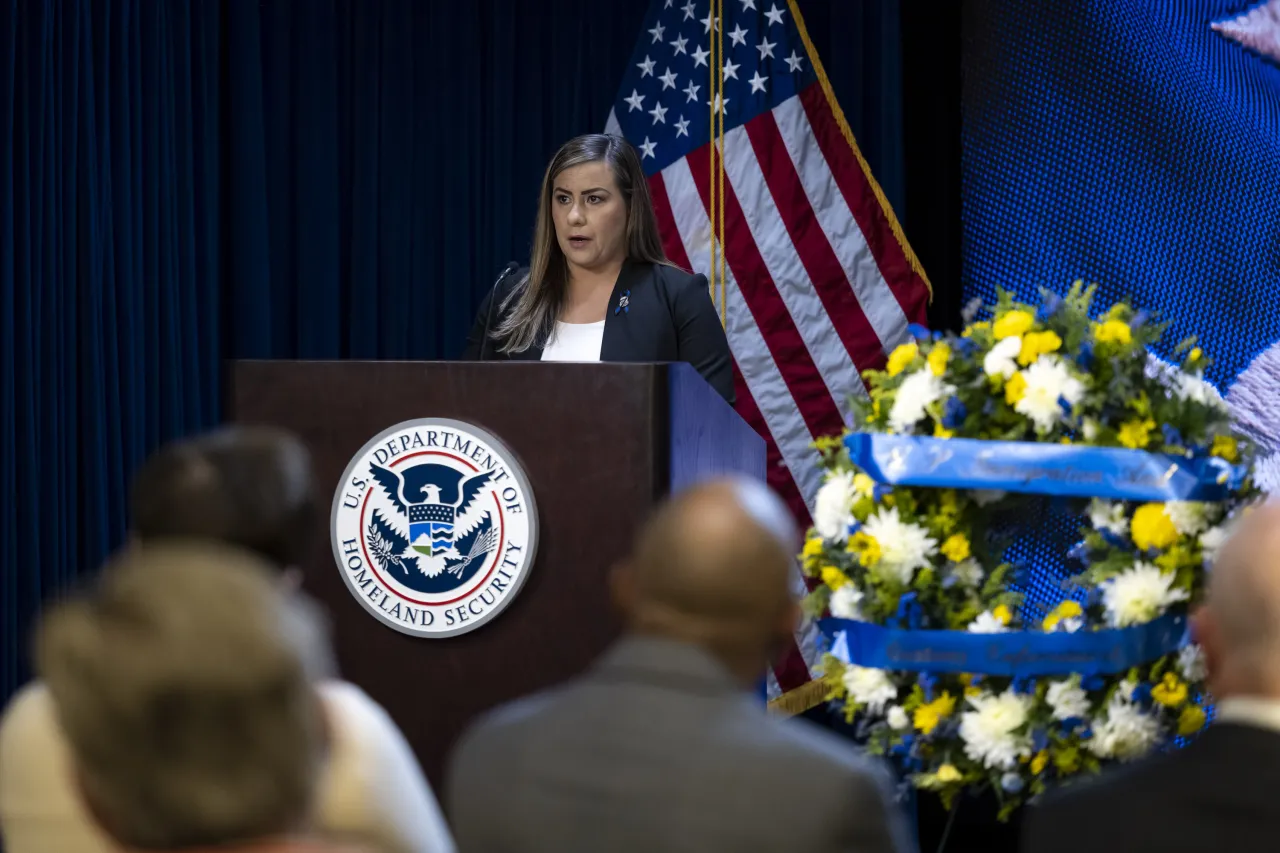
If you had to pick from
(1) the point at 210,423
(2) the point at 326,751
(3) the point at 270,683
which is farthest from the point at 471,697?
(1) the point at 210,423

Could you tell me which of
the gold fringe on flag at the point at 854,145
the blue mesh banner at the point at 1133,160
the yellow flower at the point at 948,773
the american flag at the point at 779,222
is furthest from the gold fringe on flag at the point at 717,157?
the yellow flower at the point at 948,773

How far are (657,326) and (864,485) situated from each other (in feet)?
2.97

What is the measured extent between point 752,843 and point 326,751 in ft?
1.38

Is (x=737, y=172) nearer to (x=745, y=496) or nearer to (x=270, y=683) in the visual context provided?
(x=745, y=496)

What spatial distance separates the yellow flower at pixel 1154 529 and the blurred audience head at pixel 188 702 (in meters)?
1.77

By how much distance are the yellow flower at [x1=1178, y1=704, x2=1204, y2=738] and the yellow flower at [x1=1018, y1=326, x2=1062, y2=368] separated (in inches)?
25.8

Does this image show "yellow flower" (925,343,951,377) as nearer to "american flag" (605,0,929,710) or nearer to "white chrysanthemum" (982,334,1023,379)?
"white chrysanthemum" (982,334,1023,379)

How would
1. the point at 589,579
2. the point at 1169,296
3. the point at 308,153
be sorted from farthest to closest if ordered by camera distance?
the point at 308,153, the point at 1169,296, the point at 589,579

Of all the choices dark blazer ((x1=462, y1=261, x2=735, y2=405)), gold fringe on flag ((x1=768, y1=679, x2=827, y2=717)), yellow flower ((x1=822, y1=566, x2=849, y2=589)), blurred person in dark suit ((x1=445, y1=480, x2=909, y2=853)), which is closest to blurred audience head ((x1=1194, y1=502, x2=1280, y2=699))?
blurred person in dark suit ((x1=445, y1=480, x2=909, y2=853))

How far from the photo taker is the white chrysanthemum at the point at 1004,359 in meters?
2.65

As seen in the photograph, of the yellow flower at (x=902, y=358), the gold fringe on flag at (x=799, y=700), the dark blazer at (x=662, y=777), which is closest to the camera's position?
the dark blazer at (x=662, y=777)

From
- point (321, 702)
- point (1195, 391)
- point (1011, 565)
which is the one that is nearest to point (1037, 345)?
point (1195, 391)

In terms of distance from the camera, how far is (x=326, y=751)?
1463 millimetres

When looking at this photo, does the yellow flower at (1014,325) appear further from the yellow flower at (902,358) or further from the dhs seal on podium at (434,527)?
the dhs seal on podium at (434,527)
